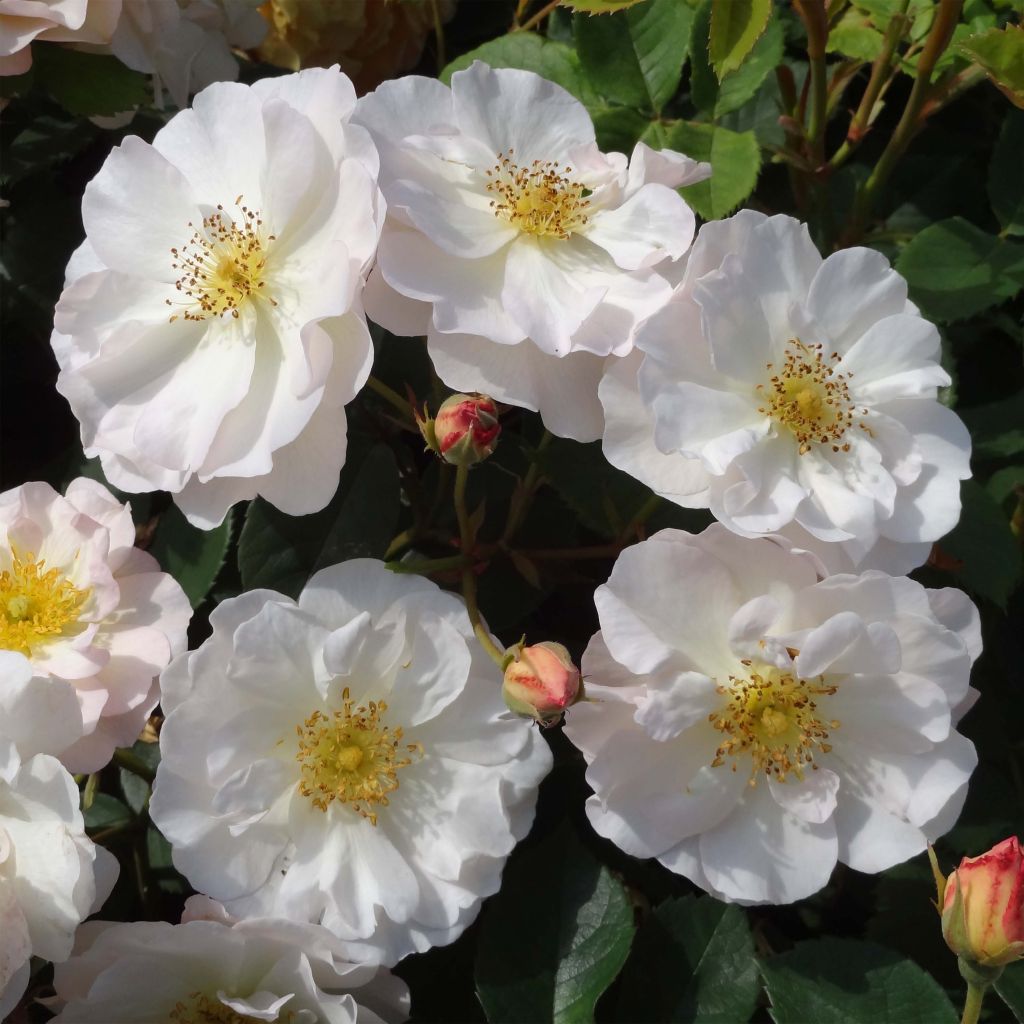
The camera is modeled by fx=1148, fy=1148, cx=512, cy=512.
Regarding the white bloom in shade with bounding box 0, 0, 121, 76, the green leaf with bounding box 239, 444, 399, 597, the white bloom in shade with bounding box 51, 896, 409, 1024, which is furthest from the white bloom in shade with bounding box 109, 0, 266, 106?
the white bloom in shade with bounding box 51, 896, 409, 1024

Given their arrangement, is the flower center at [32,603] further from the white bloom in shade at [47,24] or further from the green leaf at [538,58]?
the green leaf at [538,58]

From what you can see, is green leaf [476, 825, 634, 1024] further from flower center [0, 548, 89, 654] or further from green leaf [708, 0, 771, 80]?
green leaf [708, 0, 771, 80]

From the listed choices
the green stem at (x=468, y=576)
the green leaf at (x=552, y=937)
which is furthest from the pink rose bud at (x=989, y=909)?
the green stem at (x=468, y=576)

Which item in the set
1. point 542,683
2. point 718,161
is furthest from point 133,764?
point 718,161

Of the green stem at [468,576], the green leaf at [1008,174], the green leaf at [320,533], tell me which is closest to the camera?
the green stem at [468,576]

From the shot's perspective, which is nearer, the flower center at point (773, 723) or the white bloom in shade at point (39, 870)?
the white bloom in shade at point (39, 870)

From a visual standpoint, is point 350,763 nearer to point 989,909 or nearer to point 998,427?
point 989,909

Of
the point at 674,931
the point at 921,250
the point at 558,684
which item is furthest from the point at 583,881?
the point at 921,250
